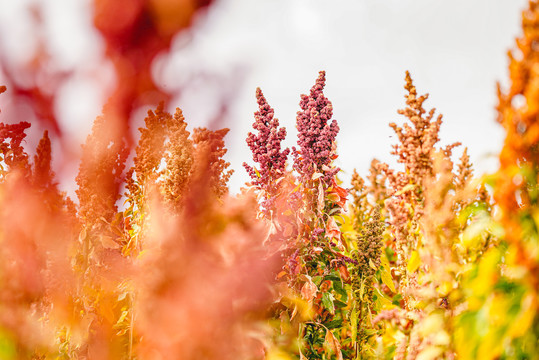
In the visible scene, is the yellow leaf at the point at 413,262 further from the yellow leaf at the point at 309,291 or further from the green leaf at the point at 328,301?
the green leaf at the point at 328,301

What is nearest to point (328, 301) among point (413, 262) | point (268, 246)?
point (268, 246)

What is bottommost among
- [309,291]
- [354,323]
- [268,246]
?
[354,323]

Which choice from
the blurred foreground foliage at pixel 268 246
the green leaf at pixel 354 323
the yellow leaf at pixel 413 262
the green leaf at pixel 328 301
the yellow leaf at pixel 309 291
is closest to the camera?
the blurred foreground foliage at pixel 268 246

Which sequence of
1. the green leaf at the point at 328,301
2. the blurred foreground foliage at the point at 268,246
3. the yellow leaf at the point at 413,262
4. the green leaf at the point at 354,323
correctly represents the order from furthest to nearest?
the green leaf at the point at 354,323, the green leaf at the point at 328,301, the yellow leaf at the point at 413,262, the blurred foreground foliage at the point at 268,246

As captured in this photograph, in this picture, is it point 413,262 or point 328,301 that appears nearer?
point 413,262

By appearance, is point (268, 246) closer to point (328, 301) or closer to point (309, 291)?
point (309, 291)

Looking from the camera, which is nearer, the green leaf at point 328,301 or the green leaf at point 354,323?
the green leaf at point 328,301

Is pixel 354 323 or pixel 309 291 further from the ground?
pixel 309 291

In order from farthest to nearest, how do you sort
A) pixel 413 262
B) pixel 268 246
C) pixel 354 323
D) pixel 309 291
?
pixel 354 323 < pixel 309 291 < pixel 268 246 < pixel 413 262

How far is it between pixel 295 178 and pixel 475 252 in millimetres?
1421

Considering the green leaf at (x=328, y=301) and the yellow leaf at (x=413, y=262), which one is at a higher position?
the green leaf at (x=328, y=301)

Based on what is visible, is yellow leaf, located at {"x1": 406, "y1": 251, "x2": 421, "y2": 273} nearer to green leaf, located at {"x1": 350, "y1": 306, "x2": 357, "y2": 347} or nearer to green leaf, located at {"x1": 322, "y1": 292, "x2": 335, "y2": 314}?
green leaf, located at {"x1": 322, "y1": 292, "x2": 335, "y2": 314}

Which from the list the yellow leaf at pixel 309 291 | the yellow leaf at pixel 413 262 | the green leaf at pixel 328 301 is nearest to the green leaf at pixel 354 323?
the green leaf at pixel 328 301

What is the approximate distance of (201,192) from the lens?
65 cm
